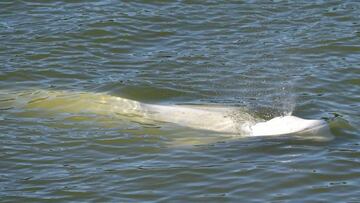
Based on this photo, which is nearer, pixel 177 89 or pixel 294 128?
pixel 294 128

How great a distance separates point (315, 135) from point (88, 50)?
5.31 m

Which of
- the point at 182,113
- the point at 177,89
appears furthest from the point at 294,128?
the point at 177,89

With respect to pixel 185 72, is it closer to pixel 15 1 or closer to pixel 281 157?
pixel 281 157

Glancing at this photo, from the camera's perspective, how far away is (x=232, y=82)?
12781 millimetres

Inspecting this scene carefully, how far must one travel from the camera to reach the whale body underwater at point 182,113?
10391 mm

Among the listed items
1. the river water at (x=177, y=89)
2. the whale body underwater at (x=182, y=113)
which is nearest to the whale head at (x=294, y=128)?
the whale body underwater at (x=182, y=113)

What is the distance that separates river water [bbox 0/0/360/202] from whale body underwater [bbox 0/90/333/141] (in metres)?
0.16

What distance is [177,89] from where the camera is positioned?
12.5m

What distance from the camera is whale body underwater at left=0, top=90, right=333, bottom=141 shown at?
34.1 feet

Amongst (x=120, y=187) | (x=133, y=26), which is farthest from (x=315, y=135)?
(x=133, y=26)

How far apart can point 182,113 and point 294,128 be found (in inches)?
70.4

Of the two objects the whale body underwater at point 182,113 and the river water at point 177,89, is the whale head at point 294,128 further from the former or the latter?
the river water at point 177,89

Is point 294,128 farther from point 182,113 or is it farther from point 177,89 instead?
point 177,89

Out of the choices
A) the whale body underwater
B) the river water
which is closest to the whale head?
the whale body underwater
